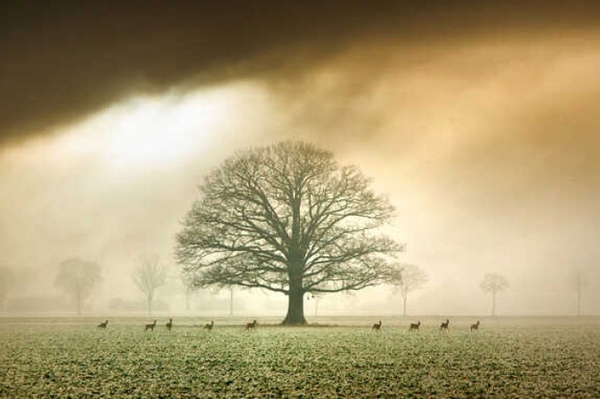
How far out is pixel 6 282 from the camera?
4663 inches

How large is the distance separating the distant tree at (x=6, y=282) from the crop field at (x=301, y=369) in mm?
98881

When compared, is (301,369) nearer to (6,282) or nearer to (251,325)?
(251,325)

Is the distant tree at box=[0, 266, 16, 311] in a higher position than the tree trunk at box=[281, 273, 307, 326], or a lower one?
lower

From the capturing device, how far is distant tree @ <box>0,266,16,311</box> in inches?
4628

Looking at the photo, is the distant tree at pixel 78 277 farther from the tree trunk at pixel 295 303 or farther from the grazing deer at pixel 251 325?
the grazing deer at pixel 251 325

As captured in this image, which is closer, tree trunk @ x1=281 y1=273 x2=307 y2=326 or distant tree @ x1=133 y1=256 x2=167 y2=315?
tree trunk @ x1=281 y1=273 x2=307 y2=326

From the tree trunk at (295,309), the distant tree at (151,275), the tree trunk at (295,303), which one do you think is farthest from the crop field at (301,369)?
the distant tree at (151,275)

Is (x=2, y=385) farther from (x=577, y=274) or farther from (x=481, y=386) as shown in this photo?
(x=577, y=274)

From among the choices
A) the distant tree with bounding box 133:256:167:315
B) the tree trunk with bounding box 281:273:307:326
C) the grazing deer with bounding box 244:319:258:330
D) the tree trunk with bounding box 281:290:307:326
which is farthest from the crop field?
the distant tree with bounding box 133:256:167:315

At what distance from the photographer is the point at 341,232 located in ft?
144

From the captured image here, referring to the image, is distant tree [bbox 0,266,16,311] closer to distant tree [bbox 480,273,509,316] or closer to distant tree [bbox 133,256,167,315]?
distant tree [bbox 133,256,167,315]

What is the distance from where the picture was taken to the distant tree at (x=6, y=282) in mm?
117562

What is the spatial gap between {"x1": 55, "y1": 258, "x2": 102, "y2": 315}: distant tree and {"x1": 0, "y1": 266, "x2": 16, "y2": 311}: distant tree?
15.4 metres

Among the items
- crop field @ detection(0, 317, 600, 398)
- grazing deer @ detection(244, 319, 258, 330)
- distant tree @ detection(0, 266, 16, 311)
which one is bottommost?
distant tree @ detection(0, 266, 16, 311)
